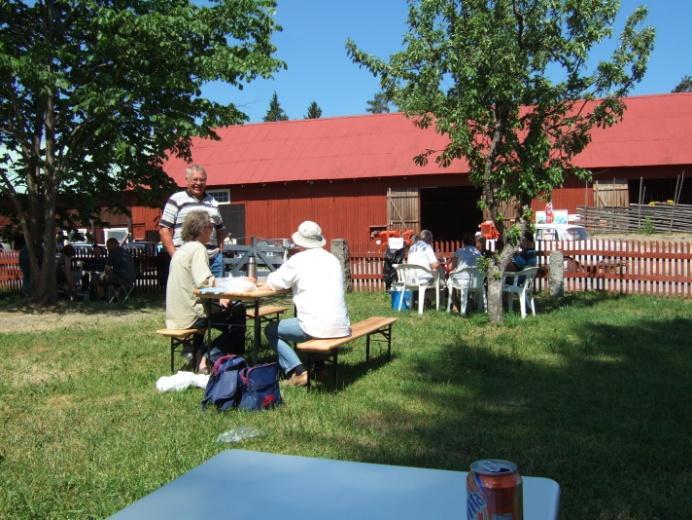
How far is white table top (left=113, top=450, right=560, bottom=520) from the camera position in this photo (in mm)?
1621

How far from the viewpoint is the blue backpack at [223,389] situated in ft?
17.8

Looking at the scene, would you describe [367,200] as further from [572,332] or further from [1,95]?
[572,332]

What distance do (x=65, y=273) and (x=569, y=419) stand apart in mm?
12392

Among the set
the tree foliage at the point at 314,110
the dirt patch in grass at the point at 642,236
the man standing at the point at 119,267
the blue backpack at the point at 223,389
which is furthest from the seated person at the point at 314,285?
the tree foliage at the point at 314,110

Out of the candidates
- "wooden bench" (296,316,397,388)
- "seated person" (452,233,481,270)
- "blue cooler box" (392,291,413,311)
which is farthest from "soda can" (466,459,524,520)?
"blue cooler box" (392,291,413,311)

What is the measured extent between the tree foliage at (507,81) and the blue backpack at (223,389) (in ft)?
16.9

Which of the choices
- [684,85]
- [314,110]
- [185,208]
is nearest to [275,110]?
[314,110]

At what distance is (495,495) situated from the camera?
141 centimetres

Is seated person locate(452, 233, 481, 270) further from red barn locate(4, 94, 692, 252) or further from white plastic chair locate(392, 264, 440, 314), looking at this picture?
red barn locate(4, 94, 692, 252)

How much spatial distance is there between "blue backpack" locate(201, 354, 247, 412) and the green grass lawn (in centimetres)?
12

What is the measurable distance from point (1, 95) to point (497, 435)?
11.4 m

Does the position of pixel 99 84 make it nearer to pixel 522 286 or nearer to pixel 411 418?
pixel 522 286

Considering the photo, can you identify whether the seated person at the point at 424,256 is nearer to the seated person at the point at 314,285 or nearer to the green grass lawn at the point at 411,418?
the green grass lawn at the point at 411,418

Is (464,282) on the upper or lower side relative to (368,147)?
lower
